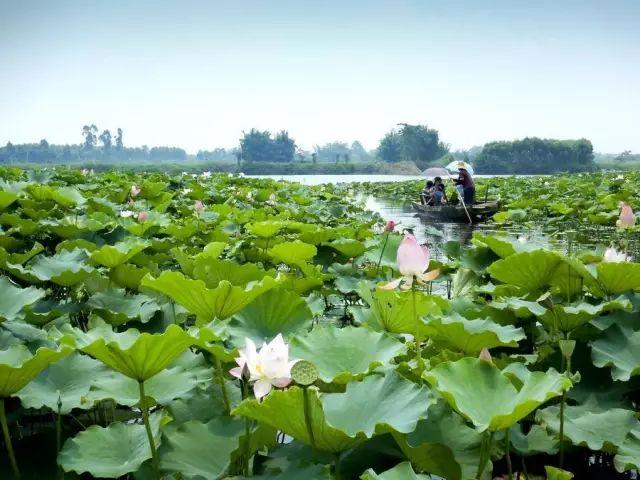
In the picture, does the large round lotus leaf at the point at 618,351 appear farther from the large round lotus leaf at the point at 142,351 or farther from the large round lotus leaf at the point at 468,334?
the large round lotus leaf at the point at 142,351

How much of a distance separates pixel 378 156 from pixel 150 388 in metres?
88.8

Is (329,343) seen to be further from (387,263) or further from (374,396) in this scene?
(387,263)

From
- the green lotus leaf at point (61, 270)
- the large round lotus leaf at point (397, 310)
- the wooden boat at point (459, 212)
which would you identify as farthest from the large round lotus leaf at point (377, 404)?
the wooden boat at point (459, 212)

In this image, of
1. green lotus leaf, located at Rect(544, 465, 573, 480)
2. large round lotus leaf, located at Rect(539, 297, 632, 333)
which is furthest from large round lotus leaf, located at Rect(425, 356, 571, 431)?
large round lotus leaf, located at Rect(539, 297, 632, 333)

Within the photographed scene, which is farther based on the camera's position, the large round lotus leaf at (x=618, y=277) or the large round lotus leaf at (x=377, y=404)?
the large round lotus leaf at (x=618, y=277)

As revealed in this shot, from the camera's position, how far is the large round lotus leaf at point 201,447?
1086mm

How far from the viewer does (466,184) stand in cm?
1117

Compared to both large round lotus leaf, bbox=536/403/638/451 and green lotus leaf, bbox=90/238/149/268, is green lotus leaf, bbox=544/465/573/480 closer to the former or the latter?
large round lotus leaf, bbox=536/403/638/451

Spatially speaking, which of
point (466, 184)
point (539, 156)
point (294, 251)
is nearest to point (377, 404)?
point (294, 251)

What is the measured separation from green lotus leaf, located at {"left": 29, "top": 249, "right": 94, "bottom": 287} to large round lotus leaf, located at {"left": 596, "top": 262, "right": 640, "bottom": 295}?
1.58 m

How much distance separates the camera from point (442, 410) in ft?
3.85

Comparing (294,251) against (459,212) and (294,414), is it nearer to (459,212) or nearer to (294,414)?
(294,414)

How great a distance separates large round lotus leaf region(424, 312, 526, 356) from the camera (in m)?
1.44

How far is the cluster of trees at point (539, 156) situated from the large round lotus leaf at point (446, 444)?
66.0m
